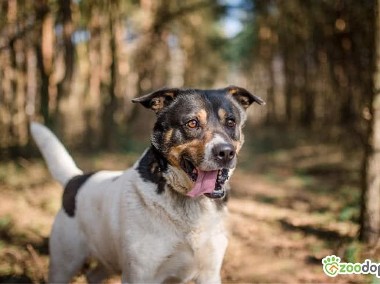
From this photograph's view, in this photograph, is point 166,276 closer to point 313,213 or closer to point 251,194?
point 313,213

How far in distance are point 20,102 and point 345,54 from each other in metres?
7.27

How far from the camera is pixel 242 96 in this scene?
4.14 metres

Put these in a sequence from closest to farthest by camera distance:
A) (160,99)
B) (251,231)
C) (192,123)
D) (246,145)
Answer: (192,123) → (160,99) → (251,231) → (246,145)

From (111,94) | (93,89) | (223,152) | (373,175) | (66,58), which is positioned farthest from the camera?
(93,89)

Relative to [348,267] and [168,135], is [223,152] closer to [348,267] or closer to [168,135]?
[168,135]

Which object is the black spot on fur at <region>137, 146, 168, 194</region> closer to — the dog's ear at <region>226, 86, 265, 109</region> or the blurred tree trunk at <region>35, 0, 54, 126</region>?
the dog's ear at <region>226, 86, 265, 109</region>

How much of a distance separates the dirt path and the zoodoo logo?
67mm

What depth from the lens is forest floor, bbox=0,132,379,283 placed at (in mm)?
5488

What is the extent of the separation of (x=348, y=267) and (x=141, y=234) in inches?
111

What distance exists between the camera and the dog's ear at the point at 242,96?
4.00 metres

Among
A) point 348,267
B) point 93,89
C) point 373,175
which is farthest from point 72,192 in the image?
point 93,89

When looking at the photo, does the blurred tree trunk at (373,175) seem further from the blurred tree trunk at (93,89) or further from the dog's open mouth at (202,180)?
the blurred tree trunk at (93,89)

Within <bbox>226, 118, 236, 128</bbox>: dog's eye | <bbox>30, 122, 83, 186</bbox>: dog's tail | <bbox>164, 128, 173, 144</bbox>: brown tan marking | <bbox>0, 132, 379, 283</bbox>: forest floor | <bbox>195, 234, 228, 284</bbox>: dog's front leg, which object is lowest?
<bbox>0, 132, 379, 283</bbox>: forest floor

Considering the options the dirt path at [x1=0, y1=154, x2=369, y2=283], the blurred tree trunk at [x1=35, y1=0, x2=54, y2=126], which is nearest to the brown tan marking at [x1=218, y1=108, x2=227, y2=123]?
the dirt path at [x1=0, y1=154, x2=369, y2=283]
